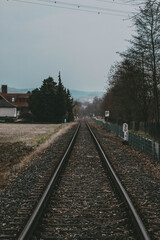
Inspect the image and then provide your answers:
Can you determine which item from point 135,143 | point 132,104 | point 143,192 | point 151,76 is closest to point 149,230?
point 143,192

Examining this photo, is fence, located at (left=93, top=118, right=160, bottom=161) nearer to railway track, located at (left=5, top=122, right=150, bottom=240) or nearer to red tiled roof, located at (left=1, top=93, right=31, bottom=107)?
railway track, located at (left=5, top=122, right=150, bottom=240)

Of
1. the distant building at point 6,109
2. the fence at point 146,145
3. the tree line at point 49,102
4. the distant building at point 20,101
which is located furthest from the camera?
the distant building at point 20,101

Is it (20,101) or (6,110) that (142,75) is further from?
(20,101)

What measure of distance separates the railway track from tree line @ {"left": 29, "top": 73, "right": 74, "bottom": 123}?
55.2 m

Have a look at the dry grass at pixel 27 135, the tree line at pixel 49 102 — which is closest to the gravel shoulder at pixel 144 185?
the dry grass at pixel 27 135

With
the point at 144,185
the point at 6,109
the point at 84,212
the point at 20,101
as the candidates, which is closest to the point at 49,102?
the point at 6,109

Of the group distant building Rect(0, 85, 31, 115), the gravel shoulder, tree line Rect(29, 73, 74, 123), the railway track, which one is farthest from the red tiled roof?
the railway track

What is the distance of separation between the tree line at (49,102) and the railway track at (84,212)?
55.2 metres

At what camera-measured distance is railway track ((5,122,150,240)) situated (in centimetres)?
470

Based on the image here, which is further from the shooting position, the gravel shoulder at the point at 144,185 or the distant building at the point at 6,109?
the distant building at the point at 6,109

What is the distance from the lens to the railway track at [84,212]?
4.70m

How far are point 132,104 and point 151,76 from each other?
8390mm

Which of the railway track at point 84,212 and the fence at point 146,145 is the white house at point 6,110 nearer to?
the fence at point 146,145

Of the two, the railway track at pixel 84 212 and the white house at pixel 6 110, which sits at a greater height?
the white house at pixel 6 110
